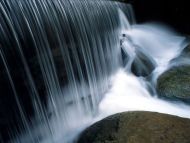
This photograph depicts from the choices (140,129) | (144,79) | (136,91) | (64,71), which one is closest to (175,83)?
(136,91)

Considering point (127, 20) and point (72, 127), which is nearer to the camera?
point (72, 127)

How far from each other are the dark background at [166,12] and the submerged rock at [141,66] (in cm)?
422

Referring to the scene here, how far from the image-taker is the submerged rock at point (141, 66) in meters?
8.50

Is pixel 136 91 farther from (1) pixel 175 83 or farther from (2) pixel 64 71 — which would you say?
(2) pixel 64 71

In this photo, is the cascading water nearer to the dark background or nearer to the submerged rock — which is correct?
the submerged rock


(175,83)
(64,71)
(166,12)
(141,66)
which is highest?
(64,71)

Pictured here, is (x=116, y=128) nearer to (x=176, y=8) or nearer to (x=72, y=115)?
(x=72, y=115)

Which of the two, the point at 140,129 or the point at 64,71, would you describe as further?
the point at 64,71

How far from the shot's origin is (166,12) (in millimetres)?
12898

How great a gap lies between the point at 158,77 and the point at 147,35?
3.72m

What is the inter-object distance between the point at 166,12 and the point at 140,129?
9.32 m

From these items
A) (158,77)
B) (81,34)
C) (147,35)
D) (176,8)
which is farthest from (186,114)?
(176,8)

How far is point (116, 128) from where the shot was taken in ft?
14.6

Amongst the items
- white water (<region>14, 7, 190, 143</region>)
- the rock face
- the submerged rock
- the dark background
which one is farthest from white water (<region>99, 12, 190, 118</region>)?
the rock face
